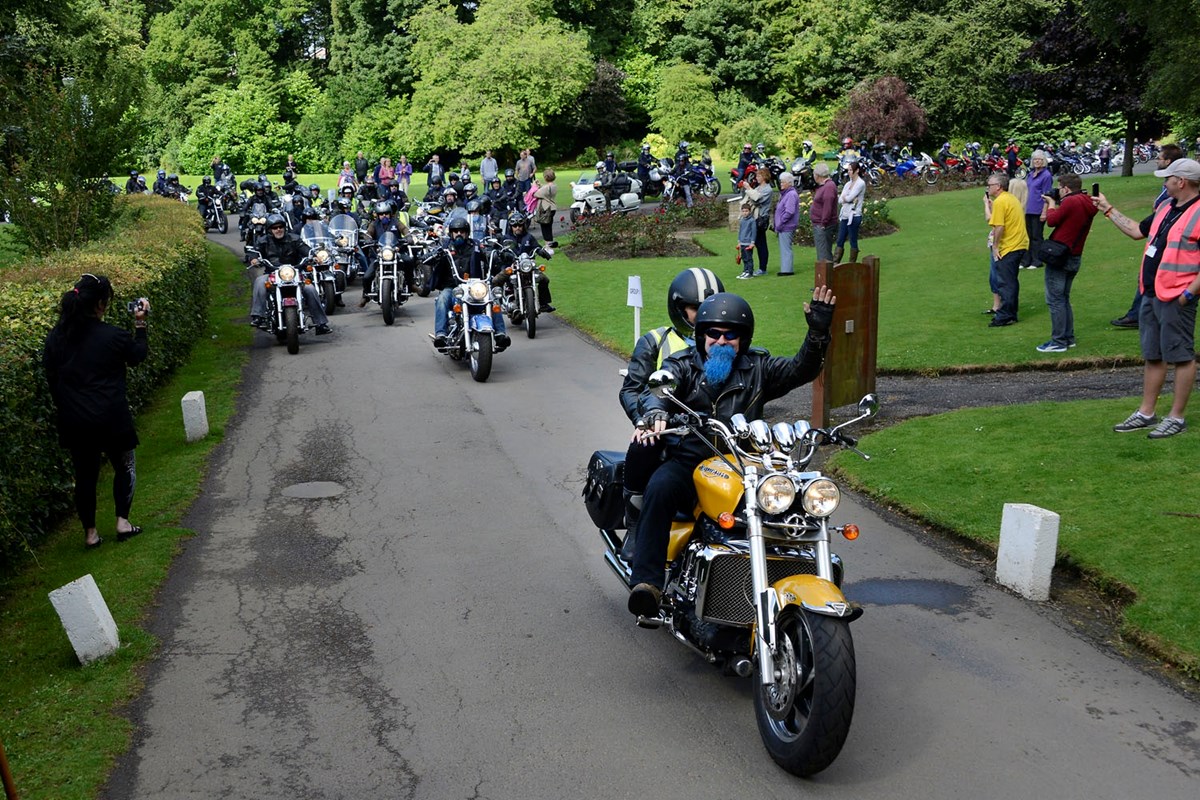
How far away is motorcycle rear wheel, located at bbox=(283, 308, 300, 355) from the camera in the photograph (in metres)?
16.8

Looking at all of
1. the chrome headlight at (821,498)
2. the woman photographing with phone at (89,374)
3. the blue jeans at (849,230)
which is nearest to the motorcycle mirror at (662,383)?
the chrome headlight at (821,498)

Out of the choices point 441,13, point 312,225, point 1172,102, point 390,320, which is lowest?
point 390,320

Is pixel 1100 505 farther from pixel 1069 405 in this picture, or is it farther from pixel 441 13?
pixel 441 13

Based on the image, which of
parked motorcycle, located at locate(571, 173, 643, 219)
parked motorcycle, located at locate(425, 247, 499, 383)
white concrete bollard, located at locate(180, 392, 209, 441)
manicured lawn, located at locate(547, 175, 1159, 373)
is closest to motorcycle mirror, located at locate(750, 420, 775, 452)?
white concrete bollard, located at locate(180, 392, 209, 441)

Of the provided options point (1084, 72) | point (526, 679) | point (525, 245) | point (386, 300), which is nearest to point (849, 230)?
point (525, 245)

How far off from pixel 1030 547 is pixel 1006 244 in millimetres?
9302

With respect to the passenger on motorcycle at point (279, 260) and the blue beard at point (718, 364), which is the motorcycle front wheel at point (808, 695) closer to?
the blue beard at point (718, 364)

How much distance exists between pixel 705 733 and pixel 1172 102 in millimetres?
27644

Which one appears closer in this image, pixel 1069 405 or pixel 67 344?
pixel 67 344

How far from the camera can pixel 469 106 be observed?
60.5 meters

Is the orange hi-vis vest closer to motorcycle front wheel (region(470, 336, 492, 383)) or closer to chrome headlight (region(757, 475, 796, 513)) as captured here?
chrome headlight (region(757, 475, 796, 513))

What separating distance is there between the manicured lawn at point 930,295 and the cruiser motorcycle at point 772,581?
28.0ft

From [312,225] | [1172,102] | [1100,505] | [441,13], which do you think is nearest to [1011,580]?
[1100,505]

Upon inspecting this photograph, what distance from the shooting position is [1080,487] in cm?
861
